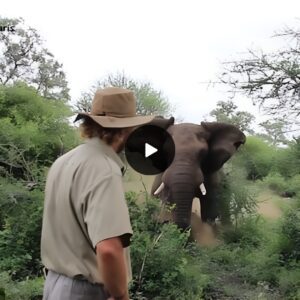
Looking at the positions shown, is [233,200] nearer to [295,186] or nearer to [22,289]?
[295,186]

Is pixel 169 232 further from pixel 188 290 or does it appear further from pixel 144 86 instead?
pixel 144 86

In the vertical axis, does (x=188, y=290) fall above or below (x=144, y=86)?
below

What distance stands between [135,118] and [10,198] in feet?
16.8

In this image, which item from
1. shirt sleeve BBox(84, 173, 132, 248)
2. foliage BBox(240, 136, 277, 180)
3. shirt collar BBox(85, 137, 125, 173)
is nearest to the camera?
shirt sleeve BBox(84, 173, 132, 248)

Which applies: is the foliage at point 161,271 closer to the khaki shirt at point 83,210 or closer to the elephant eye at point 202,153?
the elephant eye at point 202,153

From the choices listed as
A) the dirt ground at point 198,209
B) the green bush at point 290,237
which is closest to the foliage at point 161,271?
the dirt ground at point 198,209

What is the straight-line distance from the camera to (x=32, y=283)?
5.53 metres

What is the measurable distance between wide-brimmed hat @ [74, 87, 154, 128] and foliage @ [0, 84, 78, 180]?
5884 mm

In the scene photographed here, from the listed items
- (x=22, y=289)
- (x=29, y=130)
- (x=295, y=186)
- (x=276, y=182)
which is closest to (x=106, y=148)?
(x=22, y=289)

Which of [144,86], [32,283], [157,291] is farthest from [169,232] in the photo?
[144,86]

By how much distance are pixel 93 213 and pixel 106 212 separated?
0.14ft

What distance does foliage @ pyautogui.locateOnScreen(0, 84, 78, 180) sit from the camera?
884cm

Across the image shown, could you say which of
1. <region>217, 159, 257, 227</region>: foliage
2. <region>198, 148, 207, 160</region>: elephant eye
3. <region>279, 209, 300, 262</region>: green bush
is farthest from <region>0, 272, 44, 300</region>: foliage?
<region>217, 159, 257, 227</region>: foliage

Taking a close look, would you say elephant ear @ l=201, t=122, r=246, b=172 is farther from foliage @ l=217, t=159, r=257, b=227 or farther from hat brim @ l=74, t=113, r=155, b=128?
hat brim @ l=74, t=113, r=155, b=128
